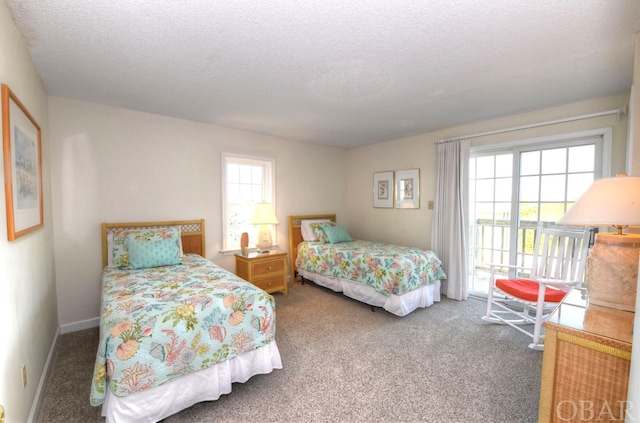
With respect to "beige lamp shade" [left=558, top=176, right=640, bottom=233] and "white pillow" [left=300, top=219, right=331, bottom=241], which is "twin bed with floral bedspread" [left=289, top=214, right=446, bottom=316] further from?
"beige lamp shade" [left=558, top=176, right=640, bottom=233]

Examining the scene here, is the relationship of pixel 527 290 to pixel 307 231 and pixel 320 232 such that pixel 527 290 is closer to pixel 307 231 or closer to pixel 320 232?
pixel 320 232

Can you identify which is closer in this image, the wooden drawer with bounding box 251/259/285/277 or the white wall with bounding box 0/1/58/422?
the white wall with bounding box 0/1/58/422

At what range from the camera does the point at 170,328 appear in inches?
63.0

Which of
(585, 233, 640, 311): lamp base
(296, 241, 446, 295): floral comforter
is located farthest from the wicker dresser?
(296, 241, 446, 295): floral comforter

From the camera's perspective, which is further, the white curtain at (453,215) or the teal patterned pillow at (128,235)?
the white curtain at (453,215)

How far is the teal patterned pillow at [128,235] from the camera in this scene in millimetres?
2682

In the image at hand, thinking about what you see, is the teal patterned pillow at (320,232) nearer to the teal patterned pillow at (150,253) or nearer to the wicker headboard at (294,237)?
the wicker headboard at (294,237)

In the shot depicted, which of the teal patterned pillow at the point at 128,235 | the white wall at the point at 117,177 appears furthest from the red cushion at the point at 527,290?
the teal patterned pillow at the point at 128,235

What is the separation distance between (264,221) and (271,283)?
84 cm

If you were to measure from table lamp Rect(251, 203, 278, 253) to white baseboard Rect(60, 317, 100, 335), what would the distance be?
1897mm

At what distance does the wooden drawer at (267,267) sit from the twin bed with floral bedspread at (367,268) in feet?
1.74

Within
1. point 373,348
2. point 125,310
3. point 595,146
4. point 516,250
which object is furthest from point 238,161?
point 595,146

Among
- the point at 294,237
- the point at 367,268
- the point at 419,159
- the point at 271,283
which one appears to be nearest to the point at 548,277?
the point at 367,268

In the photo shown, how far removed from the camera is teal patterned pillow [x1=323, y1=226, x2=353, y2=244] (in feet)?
13.7
